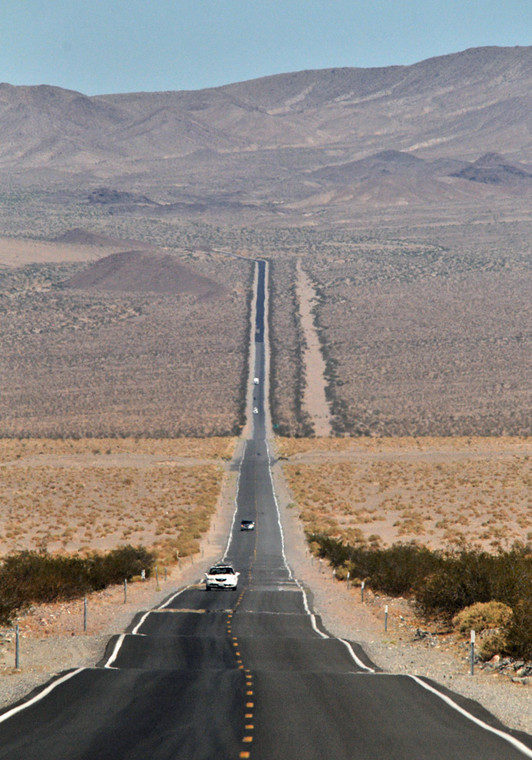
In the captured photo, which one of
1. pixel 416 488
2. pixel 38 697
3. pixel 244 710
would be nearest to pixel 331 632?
pixel 244 710

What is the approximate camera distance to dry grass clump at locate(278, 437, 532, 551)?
1857 inches

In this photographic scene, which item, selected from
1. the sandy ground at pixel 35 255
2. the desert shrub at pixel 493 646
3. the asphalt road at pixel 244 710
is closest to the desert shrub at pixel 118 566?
the asphalt road at pixel 244 710

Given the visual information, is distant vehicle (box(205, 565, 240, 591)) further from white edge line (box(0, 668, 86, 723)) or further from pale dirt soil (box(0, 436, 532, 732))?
white edge line (box(0, 668, 86, 723))

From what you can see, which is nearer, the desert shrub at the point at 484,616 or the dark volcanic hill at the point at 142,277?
the desert shrub at the point at 484,616

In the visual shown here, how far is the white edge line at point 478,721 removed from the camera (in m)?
11.1

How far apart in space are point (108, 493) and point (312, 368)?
64.2m

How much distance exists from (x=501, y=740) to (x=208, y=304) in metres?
146

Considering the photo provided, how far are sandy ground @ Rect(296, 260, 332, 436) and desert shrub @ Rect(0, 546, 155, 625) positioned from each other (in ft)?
203

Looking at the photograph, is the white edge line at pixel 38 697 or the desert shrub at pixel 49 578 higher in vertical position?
the white edge line at pixel 38 697

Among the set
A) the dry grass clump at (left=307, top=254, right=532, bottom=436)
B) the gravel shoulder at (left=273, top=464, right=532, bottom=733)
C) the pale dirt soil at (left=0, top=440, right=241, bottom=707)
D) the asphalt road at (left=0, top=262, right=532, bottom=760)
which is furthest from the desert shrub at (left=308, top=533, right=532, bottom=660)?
the dry grass clump at (left=307, top=254, right=532, bottom=436)

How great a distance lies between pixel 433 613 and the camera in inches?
872

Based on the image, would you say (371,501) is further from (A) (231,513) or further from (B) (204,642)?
(B) (204,642)

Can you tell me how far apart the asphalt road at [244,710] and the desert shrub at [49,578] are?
3291mm

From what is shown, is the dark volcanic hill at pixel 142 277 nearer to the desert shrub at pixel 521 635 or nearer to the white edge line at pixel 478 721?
the desert shrub at pixel 521 635
